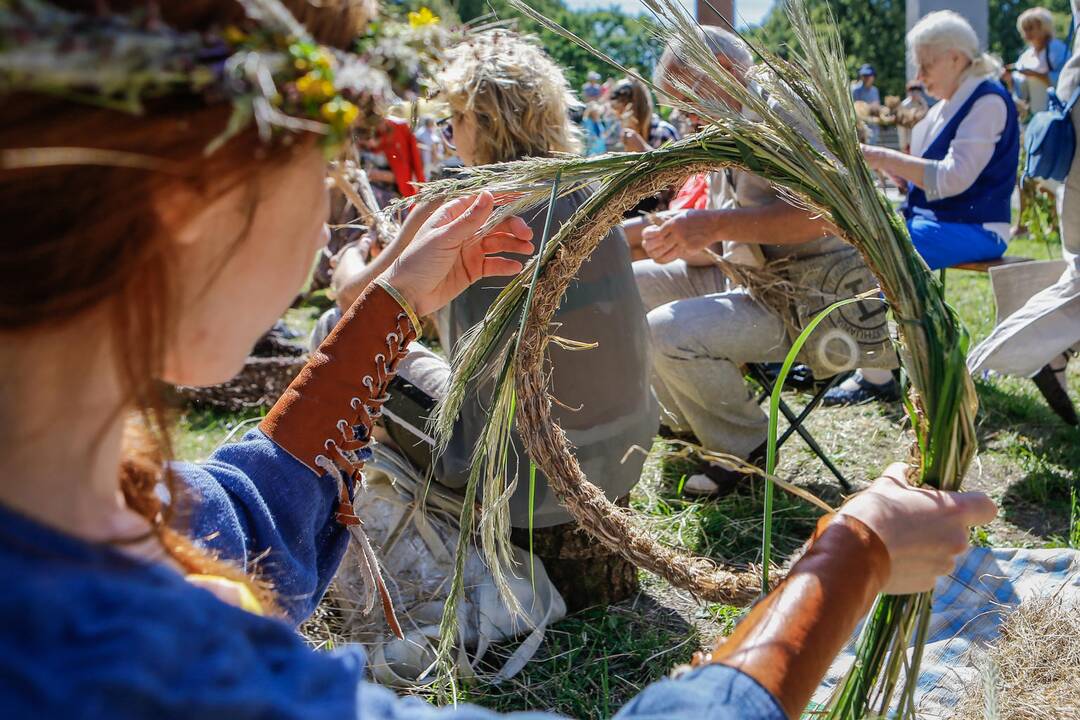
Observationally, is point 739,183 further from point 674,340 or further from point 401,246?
point 401,246

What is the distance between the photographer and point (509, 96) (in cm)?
251

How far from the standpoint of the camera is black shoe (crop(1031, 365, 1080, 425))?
3664 mm

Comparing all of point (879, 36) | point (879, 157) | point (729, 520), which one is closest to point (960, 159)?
point (879, 157)

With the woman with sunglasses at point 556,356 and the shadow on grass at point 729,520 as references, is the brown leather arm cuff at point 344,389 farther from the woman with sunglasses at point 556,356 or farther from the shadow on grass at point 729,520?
the shadow on grass at point 729,520

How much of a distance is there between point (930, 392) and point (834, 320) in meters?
1.83

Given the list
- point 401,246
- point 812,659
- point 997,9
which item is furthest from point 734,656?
point 997,9

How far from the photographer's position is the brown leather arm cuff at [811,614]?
32.9 inches

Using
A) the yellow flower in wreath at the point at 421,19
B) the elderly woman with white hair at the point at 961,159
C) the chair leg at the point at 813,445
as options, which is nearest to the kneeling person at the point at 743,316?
the chair leg at the point at 813,445

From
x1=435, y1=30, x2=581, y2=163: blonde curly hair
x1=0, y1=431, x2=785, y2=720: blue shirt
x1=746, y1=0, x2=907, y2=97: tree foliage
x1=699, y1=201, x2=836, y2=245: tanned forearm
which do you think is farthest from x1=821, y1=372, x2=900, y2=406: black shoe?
x1=746, y1=0, x2=907, y2=97: tree foliage

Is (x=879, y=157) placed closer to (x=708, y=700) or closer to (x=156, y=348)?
(x=708, y=700)

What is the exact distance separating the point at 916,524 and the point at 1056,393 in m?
3.15

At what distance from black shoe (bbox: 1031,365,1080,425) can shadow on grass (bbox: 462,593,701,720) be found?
209 centimetres

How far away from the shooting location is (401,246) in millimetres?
2295

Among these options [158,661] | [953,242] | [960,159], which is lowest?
[953,242]
